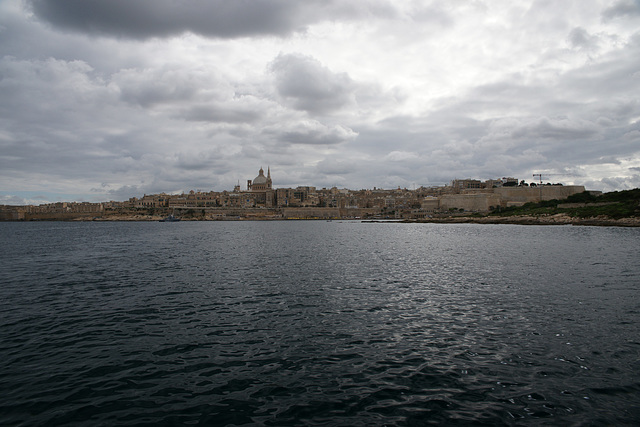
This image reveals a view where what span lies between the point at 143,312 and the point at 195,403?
20.6ft

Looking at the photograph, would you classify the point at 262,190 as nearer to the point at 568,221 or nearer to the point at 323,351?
the point at 568,221

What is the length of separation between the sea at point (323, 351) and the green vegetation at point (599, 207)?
53310 mm

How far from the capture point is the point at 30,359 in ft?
25.7

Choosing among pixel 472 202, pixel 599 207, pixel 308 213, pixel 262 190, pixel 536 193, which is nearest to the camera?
pixel 599 207

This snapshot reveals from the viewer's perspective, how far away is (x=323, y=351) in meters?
8.06

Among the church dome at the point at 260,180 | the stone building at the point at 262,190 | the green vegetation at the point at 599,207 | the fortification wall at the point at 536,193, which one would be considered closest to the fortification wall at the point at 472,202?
the fortification wall at the point at 536,193

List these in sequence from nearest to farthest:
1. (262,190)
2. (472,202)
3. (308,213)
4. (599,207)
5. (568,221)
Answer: (568,221), (599,207), (472,202), (308,213), (262,190)

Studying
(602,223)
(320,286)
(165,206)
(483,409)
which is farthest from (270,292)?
(165,206)

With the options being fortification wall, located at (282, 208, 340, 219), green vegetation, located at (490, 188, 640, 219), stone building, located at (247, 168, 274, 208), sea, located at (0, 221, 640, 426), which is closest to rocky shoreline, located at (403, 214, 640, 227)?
green vegetation, located at (490, 188, 640, 219)

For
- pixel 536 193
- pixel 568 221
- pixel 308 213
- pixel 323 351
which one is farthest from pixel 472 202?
pixel 323 351

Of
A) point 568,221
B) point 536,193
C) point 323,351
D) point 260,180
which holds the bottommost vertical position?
point 323,351

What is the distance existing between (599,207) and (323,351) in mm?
76300

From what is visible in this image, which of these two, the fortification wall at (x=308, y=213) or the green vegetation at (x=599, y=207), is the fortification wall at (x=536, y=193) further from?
the fortification wall at (x=308, y=213)

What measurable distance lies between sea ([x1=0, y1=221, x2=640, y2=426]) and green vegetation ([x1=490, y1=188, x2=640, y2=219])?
5331cm
